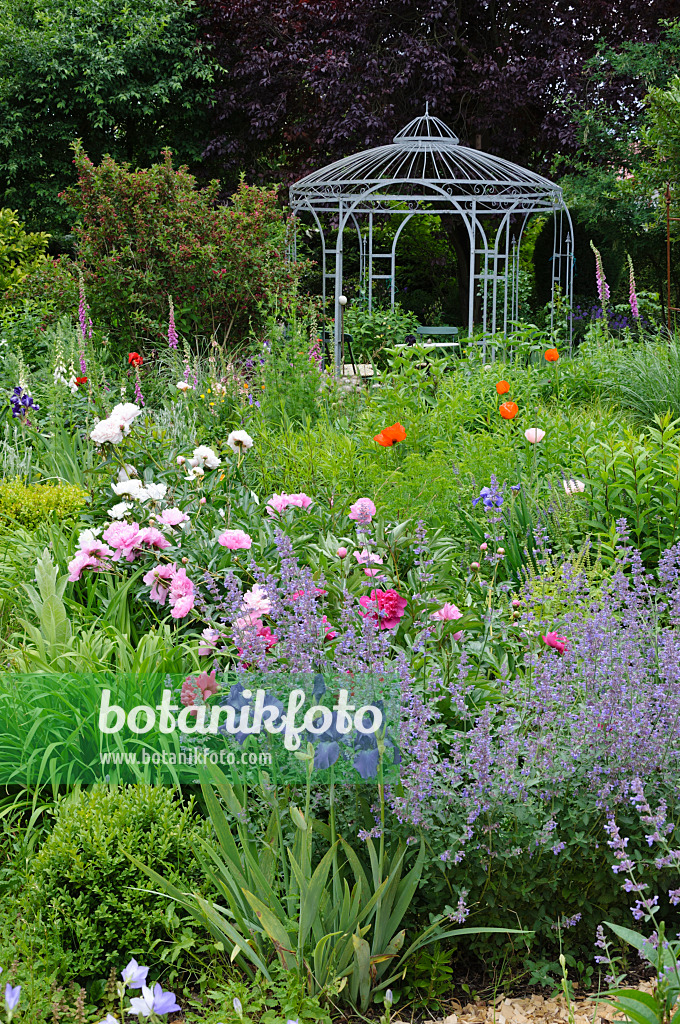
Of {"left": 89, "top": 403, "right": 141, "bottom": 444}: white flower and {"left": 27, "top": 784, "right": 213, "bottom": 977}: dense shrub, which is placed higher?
{"left": 89, "top": 403, "right": 141, "bottom": 444}: white flower

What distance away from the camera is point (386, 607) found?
8.19 ft

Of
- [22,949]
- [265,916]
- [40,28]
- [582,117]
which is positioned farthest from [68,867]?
[40,28]

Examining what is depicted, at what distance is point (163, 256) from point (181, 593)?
6.59m

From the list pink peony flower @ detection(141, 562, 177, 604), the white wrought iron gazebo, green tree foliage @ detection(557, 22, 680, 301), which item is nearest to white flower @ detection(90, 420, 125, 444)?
pink peony flower @ detection(141, 562, 177, 604)

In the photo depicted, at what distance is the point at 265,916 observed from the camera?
1951mm

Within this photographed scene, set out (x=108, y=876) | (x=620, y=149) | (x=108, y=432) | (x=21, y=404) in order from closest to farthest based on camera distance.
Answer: (x=108, y=876)
(x=108, y=432)
(x=21, y=404)
(x=620, y=149)

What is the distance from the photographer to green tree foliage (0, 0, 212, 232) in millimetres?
13258

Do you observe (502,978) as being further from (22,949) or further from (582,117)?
(582,117)

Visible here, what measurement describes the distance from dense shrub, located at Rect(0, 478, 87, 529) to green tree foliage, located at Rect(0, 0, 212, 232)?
10.7 m

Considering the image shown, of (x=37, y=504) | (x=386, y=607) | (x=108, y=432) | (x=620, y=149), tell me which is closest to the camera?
(x=386, y=607)

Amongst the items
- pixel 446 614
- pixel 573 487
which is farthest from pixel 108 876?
pixel 573 487

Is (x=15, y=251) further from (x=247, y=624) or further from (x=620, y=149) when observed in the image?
(x=247, y=624)

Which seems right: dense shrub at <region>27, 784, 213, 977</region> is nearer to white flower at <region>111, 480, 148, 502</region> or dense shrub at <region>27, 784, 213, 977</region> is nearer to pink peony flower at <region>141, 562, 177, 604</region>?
pink peony flower at <region>141, 562, 177, 604</region>

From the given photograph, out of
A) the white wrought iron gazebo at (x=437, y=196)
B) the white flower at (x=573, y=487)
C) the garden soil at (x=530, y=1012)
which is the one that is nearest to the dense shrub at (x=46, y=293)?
the white wrought iron gazebo at (x=437, y=196)
